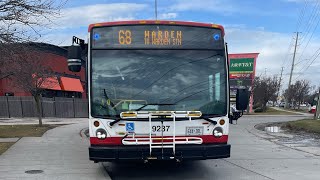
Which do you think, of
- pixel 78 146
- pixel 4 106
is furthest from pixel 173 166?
pixel 4 106

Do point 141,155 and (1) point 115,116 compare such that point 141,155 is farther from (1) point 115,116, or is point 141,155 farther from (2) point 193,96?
(2) point 193,96

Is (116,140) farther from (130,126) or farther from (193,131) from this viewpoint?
(193,131)

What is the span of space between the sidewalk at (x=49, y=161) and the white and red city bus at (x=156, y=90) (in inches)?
53.3

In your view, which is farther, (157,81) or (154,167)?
(154,167)

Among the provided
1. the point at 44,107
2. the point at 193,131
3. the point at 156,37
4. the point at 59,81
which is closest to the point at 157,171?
the point at 193,131

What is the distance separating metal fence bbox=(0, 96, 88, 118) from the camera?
118 feet

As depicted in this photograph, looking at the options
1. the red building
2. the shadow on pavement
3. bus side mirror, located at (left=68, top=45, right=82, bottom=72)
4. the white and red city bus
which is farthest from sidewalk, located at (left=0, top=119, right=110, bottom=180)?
the red building

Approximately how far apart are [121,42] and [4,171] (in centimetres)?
409

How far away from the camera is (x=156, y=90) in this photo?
304 inches

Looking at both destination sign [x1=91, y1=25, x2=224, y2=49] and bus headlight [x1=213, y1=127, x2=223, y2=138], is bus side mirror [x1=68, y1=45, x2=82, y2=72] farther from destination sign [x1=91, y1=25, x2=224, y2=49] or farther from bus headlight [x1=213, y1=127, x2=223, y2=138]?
bus headlight [x1=213, y1=127, x2=223, y2=138]

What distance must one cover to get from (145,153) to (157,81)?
1.44 meters

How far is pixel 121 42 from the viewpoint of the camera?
7.89 m

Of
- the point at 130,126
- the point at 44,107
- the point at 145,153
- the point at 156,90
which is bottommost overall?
the point at 44,107

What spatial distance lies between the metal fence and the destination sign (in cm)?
2982
